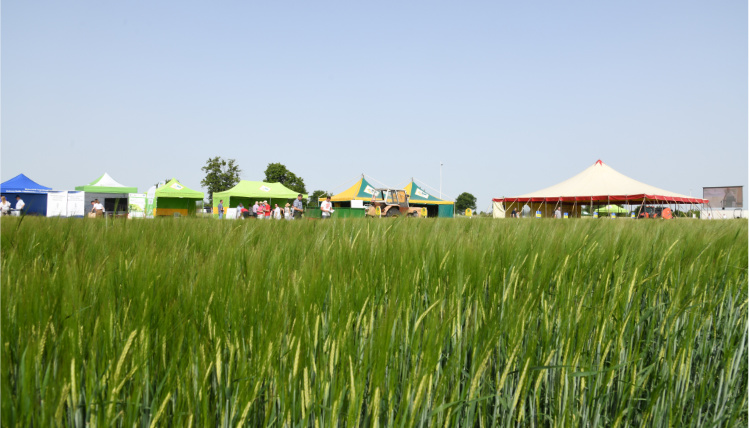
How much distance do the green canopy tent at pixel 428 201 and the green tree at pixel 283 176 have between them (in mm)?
23536

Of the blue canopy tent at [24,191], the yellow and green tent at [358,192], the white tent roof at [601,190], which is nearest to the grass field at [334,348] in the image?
the blue canopy tent at [24,191]

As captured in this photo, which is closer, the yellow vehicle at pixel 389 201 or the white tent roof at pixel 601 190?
the yellow vehicle at pixel 389 201

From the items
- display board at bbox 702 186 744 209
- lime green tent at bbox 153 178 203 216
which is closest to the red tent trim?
display board at bbox 702 186 744 209

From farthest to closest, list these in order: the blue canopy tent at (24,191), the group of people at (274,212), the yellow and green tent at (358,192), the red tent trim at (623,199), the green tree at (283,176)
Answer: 1. the green tree at (283,176)
2. the yellow and green tent at (358,192)
3. the red tent trim at (623,199)
4. the blue canopy tent at (24,191)
5. the group of people at (274,212)

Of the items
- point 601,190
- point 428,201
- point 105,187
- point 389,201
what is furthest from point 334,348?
point 428,201

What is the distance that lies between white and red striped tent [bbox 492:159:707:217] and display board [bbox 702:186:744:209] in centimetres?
187

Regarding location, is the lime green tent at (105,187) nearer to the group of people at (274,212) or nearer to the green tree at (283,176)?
the group of people at (274,212)

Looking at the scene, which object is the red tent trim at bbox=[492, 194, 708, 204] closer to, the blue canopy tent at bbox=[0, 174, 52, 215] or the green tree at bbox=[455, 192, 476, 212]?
the blue canopy tent at bbox=[0, 174, 52, 215]

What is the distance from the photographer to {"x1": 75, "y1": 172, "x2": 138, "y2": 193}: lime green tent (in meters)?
19.5

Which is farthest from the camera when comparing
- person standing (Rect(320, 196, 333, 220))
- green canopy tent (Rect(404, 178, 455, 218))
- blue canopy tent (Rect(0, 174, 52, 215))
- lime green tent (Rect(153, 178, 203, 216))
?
green canopy tent (Rect(404, 178, 455, 218))

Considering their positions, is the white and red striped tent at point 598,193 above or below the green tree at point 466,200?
below

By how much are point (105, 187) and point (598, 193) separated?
25500mm

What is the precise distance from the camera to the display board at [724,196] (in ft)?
86.0

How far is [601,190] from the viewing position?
26.8m
